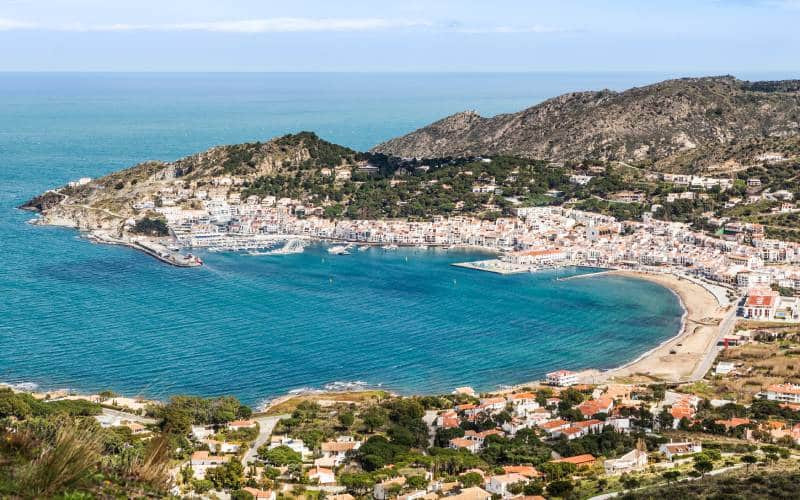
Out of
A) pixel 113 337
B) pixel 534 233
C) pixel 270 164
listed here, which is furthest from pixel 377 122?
pixel 113 337

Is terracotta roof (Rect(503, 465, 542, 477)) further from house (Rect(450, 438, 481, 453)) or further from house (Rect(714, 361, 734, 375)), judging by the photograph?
house (Rect(714, 361, 734, 375))

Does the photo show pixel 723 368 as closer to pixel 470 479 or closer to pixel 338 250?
pixel 470 479

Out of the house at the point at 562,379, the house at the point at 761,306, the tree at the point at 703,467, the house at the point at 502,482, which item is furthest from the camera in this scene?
the house at the point at 761,306

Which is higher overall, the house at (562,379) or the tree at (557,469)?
the tree at (557,469)

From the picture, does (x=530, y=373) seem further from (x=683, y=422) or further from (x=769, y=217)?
(x=769, y=217)

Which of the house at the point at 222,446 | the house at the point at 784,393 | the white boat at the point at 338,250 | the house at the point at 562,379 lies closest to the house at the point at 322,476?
the house at the point at 222,446

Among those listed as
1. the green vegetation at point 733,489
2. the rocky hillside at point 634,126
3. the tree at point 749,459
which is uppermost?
the rocky hillside at point 634,126

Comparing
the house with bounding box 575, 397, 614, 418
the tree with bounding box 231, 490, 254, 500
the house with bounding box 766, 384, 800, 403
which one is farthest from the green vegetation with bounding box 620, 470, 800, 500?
the house with bounding box 766, 384, 800, 403

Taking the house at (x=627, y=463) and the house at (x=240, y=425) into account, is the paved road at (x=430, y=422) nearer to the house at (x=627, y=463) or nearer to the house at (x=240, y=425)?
the house at (x=240, y=425)
